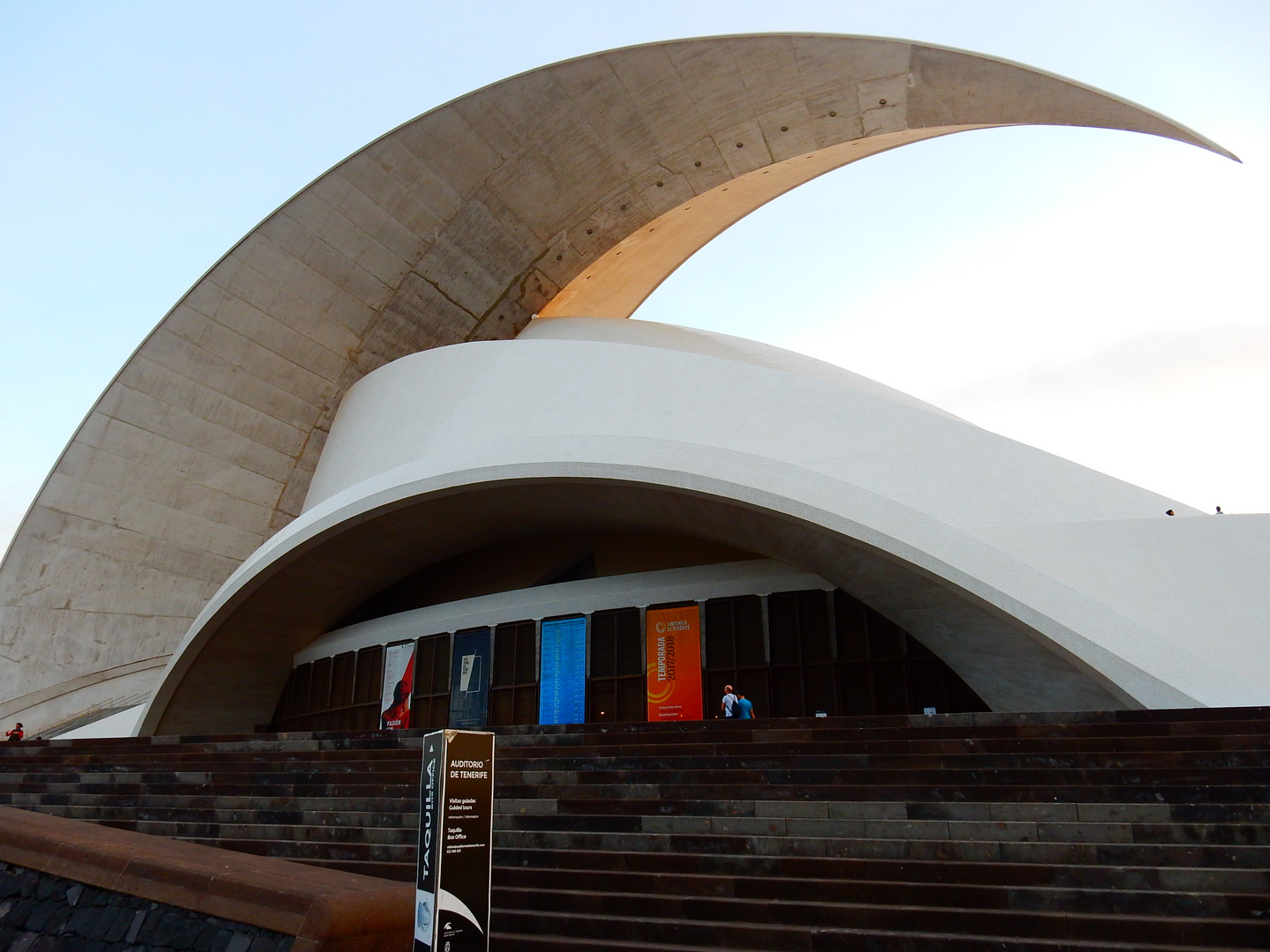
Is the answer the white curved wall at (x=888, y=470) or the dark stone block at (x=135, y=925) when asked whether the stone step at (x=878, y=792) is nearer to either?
the white curved wall at (x=888, y=470)

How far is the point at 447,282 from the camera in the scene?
16.4 meters

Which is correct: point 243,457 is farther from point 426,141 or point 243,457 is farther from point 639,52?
point 639,52

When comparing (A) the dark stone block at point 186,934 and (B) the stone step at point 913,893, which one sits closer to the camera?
(B) the stone step at point 913,893

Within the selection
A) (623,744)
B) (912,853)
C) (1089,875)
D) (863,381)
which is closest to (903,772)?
(912,853)

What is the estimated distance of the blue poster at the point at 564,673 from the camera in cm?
1236

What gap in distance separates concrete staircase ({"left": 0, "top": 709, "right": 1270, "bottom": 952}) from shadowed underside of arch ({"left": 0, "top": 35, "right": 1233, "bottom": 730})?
9.26m

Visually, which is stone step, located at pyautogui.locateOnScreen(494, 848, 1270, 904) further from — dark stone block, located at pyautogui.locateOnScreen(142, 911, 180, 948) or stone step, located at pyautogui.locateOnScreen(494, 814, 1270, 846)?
dark stone block, located at pyautogui.locateOnScreen(142, 911, 180, 948)

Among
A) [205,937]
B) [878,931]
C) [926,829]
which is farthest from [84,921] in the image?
[926,829]

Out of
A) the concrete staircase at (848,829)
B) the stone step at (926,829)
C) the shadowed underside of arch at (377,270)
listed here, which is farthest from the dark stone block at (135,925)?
the shadowed underside of arch at (377,270)

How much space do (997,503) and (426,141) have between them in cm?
1029

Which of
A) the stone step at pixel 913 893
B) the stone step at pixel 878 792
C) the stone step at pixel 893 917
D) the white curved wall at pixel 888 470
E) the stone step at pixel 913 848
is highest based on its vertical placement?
the white curved wall at pixel 888 470

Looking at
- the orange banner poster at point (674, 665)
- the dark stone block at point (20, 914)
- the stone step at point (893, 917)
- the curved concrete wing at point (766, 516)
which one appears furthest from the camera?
the orange banner poster at point (674, 665)

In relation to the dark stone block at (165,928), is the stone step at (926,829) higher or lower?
higher

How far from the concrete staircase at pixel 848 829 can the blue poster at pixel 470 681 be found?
5375 mm
